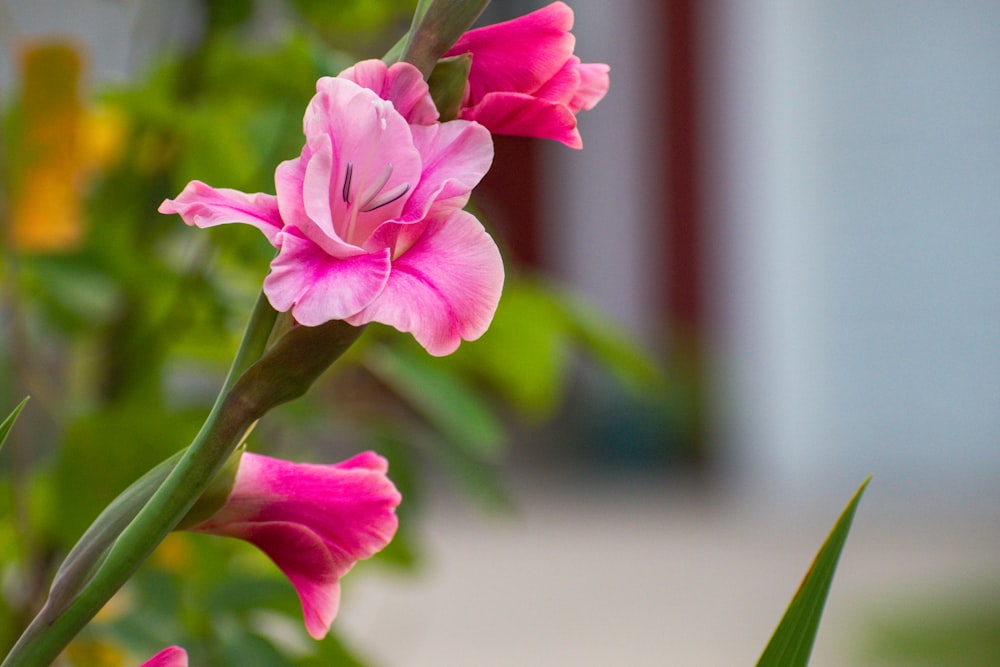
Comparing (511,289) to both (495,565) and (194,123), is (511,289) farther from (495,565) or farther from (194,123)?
(495,565)

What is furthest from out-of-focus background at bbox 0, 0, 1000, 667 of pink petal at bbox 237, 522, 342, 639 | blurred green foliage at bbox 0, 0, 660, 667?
pink petal at bbox 237, 522, 342, 639

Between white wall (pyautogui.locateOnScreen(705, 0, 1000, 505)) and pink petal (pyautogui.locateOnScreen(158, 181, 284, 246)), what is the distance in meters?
3.89

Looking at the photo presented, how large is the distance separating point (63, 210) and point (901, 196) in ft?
12.6

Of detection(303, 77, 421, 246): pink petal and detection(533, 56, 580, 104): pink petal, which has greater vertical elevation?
detection(533, 56, 580, 104): pink petal

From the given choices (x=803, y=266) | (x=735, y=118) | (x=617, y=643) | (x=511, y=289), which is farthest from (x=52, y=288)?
(x=735, y=118)

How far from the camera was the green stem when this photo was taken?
136mm

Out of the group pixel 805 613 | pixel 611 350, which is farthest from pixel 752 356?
pixel 805 613

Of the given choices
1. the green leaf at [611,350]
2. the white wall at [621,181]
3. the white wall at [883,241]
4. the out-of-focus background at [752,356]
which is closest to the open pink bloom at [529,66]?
Result: the green leaf at [611,350]

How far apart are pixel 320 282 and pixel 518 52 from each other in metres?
0.05

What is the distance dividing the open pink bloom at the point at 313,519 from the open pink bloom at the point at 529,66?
0.18 feet

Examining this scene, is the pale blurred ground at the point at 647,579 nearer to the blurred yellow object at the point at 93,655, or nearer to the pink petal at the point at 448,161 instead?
the blurred yellow object at the point at 93,655

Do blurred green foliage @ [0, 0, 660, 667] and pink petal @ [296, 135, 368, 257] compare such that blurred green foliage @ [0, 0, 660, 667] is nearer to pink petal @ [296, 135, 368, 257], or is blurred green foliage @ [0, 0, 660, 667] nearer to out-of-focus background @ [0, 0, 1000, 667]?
pink petal @ [296, 135, 368, 257]

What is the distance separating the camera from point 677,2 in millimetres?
4488

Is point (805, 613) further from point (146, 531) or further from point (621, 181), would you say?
point (621, 181)
